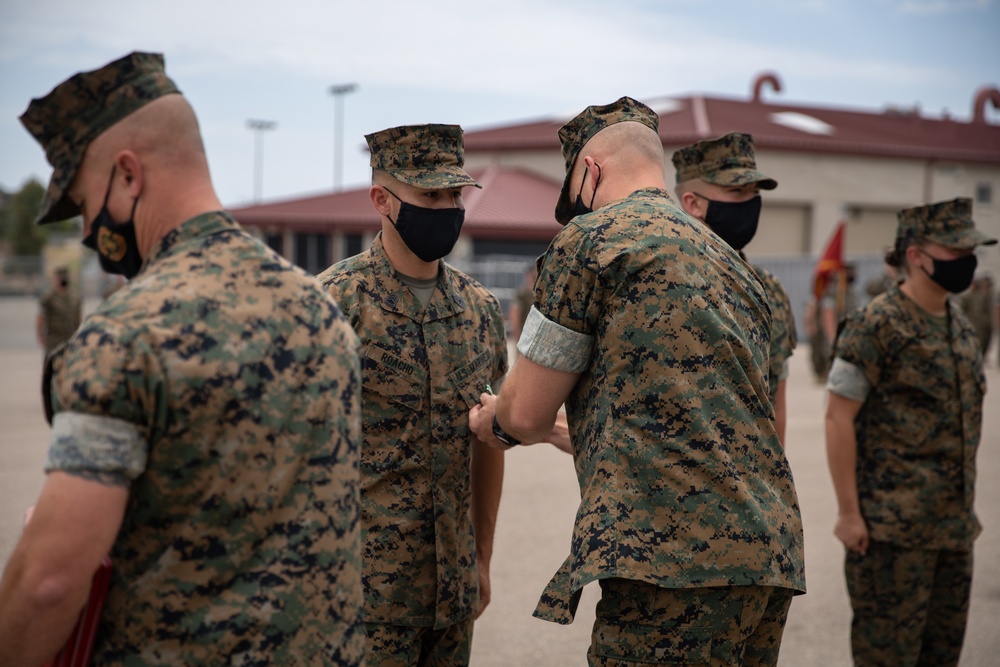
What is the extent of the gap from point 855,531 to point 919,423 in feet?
1.75

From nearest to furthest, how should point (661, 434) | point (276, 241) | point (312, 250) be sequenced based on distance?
point (661, 434) < point (312, 250) < point (276, 241)

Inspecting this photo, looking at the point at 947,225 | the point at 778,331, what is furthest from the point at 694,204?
the point at 947,225

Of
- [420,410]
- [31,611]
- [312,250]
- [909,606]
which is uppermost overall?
[31,611]

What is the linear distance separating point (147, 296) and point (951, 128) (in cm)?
4322

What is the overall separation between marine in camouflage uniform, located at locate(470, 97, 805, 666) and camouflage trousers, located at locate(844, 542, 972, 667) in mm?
1834

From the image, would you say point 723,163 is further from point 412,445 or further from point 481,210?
point 481,210

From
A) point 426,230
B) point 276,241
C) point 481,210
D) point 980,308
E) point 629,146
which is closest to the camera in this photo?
point 629,146

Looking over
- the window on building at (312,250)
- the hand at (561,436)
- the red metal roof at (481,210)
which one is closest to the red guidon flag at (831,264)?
the hand at (561,436)

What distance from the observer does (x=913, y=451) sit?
4254 millimetres

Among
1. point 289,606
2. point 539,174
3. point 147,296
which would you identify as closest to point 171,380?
point 147,296

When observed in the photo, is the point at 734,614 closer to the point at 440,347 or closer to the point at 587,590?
the point at 440,347

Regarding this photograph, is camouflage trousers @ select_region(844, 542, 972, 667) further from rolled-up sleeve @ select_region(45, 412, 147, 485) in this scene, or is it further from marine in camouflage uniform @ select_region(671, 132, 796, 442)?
rolled-up sleeve @ select_region(45, 412, 147, 485)

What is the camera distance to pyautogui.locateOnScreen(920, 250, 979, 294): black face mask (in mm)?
4297

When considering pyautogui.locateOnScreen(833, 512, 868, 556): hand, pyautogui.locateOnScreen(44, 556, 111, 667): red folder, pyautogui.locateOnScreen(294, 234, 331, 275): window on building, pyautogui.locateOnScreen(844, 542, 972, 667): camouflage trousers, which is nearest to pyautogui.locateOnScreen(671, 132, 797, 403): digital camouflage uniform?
pyautogui.locateOnScreen(833, 512, 868, 556): hand
